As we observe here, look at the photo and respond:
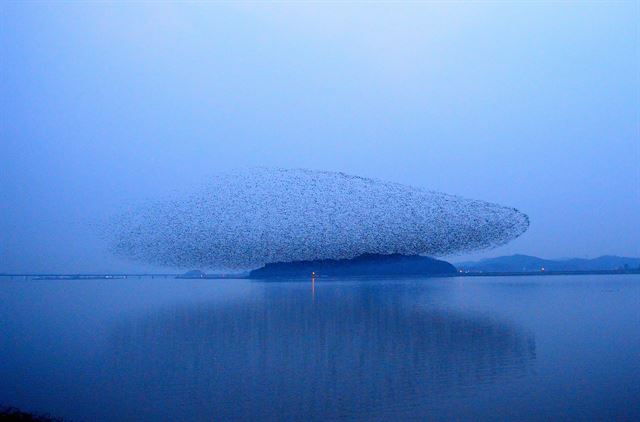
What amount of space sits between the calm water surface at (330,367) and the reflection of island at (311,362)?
0.02 meters

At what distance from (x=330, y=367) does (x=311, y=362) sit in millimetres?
510

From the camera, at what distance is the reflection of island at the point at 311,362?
23.8ft

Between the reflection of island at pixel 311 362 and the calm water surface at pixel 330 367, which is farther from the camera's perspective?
the reflection of island at pixel 311 362

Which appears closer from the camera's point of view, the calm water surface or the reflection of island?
the calm water surface

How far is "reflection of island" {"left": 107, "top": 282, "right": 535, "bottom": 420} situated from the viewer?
724 cm

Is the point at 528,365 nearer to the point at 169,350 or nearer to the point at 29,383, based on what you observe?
the point at 169,350

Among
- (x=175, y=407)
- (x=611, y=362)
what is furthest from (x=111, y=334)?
(x=611, y=362)

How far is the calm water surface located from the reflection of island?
25 mm

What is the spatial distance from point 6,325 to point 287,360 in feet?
30.6

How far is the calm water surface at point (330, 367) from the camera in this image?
22.9 ft

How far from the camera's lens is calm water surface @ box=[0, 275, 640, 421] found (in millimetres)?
6977

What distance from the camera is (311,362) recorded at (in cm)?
952

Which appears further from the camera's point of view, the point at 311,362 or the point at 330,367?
the point at 311,362

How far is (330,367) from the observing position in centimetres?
910
